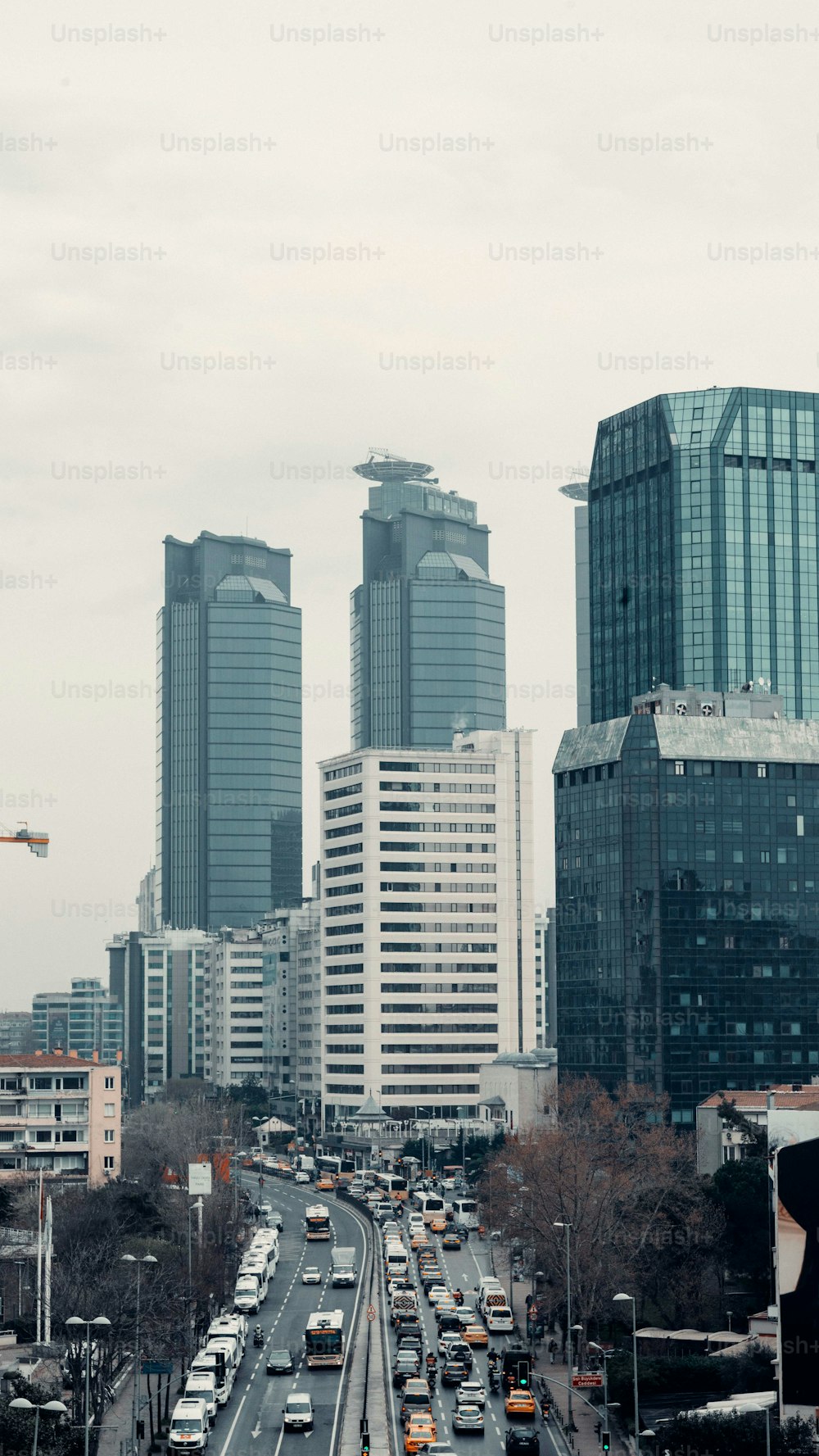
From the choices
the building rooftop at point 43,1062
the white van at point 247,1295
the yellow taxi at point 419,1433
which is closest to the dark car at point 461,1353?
the yellow taxi at point 419,1433

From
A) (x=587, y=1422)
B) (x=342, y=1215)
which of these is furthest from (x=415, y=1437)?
(x=342, y=1215)

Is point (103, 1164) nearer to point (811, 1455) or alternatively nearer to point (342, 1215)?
point (342, 1215)

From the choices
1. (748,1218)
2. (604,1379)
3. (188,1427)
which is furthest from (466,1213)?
(188,1427)

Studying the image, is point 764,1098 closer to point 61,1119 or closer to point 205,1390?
point 61,1119

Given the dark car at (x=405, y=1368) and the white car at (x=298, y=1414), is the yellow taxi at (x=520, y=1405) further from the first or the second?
the white car at (x=298, y=1414)

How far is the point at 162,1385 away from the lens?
342 ft

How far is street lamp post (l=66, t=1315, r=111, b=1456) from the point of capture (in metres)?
76.4

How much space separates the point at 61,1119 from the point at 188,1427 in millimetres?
85513

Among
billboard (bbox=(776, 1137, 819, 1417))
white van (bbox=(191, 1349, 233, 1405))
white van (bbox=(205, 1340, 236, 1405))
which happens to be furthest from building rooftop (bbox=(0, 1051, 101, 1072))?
billboard (bbox=(776, 1137, 819, 1417))

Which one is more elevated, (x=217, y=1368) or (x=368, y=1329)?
(x=217, y=1368)

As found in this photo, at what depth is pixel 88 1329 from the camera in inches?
3243

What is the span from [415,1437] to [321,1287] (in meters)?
55.5

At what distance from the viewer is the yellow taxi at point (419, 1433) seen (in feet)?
277

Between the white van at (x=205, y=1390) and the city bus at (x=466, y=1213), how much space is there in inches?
3121
